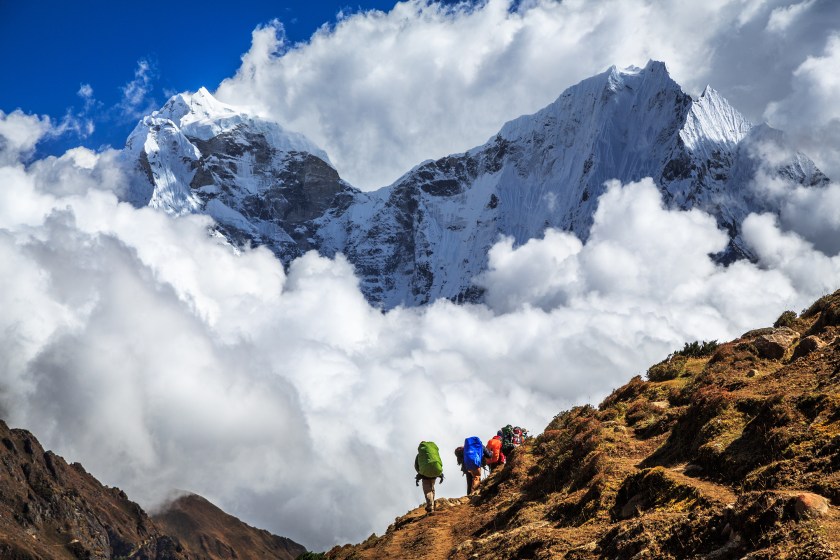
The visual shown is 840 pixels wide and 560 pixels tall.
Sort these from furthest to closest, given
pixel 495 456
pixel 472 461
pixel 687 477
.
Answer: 1. pixel 495 456
2. pixel 472 461
3. pixel 687 477

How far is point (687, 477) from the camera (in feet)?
47.2

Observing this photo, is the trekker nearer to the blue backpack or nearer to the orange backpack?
the orange backpack

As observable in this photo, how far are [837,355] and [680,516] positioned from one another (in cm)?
820

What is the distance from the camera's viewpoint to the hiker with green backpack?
926 inches

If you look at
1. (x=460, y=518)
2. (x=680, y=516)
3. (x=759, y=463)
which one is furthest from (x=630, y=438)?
(x=680, y=516)

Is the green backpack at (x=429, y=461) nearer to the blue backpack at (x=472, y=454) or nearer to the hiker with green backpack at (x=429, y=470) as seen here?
the hiker with green backpack at (x=429, y=470)

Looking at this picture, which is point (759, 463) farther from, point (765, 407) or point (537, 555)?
point (537, 555)

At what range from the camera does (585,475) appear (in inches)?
713

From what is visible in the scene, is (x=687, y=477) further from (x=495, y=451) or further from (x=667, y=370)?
(x=495, y=451)

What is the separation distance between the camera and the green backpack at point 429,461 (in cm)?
2350

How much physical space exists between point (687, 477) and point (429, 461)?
10373 millimetres

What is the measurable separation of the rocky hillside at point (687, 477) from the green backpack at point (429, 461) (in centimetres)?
114

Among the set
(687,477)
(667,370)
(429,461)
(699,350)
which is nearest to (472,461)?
(429,461)

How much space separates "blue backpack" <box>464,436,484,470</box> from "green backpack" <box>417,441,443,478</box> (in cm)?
209
